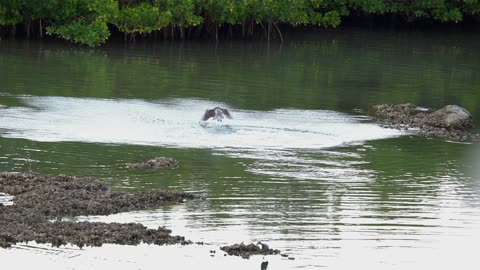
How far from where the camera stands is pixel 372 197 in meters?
15.4

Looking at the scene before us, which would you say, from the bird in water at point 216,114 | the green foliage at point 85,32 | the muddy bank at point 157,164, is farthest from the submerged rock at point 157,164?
the green foliage at point 85,32

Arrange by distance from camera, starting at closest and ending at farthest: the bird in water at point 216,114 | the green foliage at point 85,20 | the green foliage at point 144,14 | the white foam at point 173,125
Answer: the white foam at point 173,125 < the bird in water at point 216,114 < the green foliage at point 85,20 < the green foliage at point 144,14

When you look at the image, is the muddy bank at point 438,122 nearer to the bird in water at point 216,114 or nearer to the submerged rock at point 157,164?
the bird in water at point 216,114

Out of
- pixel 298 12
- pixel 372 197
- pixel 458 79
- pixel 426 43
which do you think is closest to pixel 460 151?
pixel 372 197

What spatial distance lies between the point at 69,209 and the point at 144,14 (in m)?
21.1

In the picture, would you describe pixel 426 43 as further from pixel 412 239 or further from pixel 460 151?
pixel 412 239

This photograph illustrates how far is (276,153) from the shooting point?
18.1 m

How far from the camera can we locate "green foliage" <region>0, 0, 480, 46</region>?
33344 mm

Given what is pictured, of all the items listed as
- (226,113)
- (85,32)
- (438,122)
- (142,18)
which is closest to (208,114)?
(226,113)

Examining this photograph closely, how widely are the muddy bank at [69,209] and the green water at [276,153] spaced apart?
0.43m

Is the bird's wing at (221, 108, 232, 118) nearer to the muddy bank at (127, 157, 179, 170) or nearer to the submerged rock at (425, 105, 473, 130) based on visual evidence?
the muddy bank at (127, 157, 179, 170)

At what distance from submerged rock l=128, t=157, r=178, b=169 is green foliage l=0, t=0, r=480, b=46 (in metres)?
16.7

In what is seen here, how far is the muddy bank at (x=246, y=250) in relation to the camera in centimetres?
1205

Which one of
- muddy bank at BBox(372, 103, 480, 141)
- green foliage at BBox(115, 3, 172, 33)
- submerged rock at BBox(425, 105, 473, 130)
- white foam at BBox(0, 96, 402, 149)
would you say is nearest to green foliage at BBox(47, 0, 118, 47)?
green foliage at BBox(115, 3, 172, 33)
